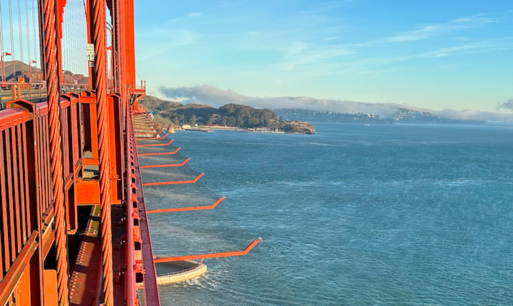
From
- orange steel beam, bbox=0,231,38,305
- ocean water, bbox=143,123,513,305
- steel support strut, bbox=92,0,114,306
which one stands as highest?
steel support strut, bbox=92,0,114,306

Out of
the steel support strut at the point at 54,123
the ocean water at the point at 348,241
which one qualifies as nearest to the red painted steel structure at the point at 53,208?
the steel support strut at the point at 54,123

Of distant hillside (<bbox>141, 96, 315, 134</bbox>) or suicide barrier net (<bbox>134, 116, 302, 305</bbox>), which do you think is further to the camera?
distant hillside (<bbox>141, 96, 315, 134</bbox>)

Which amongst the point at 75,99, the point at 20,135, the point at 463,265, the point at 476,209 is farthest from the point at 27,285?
the point at 476,209

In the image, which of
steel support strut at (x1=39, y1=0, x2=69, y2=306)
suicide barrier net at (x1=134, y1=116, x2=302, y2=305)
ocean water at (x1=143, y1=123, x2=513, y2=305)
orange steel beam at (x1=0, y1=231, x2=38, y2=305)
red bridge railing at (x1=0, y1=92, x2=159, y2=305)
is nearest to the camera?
steel support strut at (x1=39, y1=0, x2=69, y2=306)

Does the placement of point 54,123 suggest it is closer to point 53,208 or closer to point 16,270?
point 53,208

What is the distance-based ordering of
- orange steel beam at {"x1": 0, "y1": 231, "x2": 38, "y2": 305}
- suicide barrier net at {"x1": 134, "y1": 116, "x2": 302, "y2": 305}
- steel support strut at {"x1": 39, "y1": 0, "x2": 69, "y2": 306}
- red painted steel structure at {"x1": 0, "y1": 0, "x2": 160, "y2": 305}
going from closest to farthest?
steel support strut at {"x1": 39, "y1": 0, "x2": 69, "y2": 306} → red painted steel structure at {"x1": 0, "y1": 0, "x2": 160, "y2": 305} → orange steel beam at {"x1": 0, "y1": 231, "x2": 38, "y2": 305} → suicide barrier net at {"x1": 134, "y1": 116, "x2": 302, "y2": 305}

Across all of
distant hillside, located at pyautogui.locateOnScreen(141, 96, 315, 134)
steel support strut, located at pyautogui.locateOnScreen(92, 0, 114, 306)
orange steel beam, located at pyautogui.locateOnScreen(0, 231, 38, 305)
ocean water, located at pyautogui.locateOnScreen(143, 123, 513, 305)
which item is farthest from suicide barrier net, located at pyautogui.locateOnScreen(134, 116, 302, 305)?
distant hillside, located at pyautogui.locateOnScreen(141, 96, 315, 134)

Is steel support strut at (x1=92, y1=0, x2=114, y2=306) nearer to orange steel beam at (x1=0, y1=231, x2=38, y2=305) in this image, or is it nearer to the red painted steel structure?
the red painted steel structure

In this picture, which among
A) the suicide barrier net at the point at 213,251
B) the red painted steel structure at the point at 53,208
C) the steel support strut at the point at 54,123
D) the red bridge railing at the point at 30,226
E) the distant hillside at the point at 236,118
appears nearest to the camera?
the steel support strut at the point at 54,123

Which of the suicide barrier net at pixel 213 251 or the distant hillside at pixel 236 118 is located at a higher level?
the distant hillside at pixel 236 118

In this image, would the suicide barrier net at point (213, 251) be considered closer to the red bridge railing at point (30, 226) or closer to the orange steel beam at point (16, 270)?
the red bridge railing at point (30, 226)

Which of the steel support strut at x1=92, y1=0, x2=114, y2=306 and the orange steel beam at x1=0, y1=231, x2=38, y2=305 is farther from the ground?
the steel support strut at x1=92, y1=0, x2=114, y2=306

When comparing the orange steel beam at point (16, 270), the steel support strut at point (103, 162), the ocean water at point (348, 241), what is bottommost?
the ocean water at point (348, 241)
